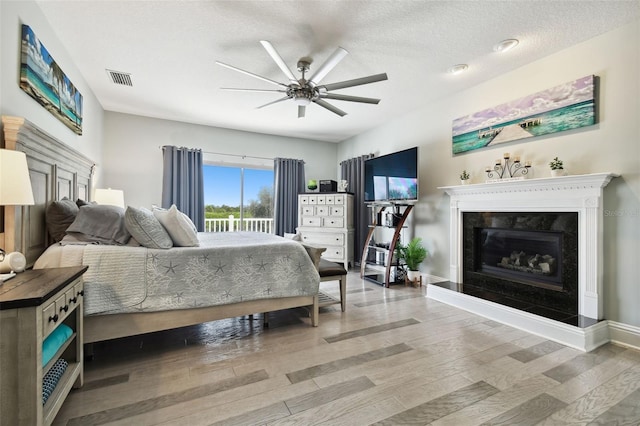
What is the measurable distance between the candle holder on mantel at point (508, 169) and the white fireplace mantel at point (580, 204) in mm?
185

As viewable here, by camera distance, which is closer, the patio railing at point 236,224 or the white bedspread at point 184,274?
the white bedspread at point 184,274

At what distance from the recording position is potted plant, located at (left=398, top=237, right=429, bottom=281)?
4078 mm

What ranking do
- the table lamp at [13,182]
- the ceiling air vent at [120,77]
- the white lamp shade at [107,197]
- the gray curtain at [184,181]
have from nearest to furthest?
1. the table lamp at [13,182]
2. the ceiling air vent at [120,77]
3. the white lamp shade at [107,197]
4. the gray curtain at [184,181]

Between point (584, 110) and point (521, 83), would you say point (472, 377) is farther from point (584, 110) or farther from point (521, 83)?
point (521, 83)

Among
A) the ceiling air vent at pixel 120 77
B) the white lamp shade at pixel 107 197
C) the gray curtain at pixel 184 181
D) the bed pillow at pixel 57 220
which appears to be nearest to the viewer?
the bed pillow at pixel 57 220

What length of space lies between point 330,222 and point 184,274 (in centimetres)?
353

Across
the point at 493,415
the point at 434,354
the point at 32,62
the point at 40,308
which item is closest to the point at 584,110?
the point at 434,354

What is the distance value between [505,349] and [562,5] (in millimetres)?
2630

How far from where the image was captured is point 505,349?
2203 millimetres

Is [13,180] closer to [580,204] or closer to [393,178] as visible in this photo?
[393,178]

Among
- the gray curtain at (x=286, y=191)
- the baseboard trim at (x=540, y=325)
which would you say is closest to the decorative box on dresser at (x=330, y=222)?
the gray curtain at (x=286, y=191)

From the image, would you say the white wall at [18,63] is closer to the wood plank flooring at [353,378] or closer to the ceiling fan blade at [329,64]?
the wood plank flooring at [353,378]

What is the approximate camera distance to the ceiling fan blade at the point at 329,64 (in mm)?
2186

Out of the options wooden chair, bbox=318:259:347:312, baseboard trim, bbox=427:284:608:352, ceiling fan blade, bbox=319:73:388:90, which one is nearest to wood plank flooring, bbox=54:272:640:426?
baseboard trim, bbox=427:284:608:352
